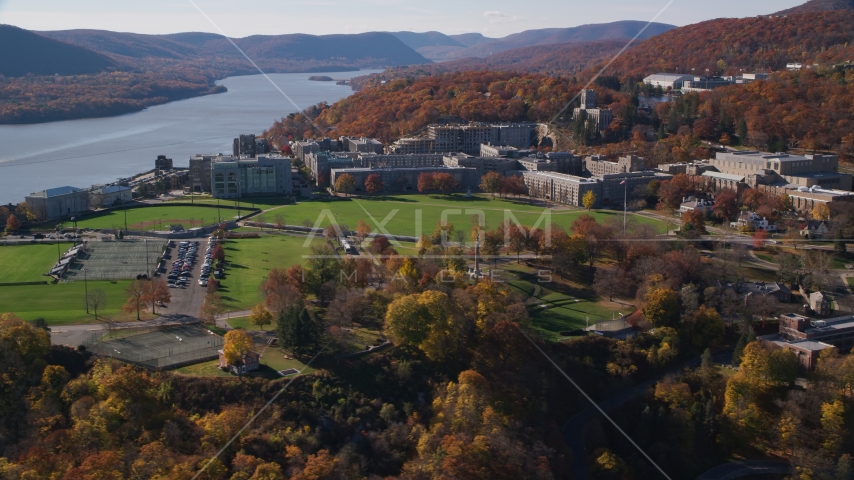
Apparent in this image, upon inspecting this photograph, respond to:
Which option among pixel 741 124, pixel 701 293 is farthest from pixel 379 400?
pixel 741 124

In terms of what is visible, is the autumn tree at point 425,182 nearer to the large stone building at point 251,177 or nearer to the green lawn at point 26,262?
the large stone building at point 251,177

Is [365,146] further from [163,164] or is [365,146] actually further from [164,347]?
[164,347]

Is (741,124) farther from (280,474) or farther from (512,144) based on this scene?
(280,474)

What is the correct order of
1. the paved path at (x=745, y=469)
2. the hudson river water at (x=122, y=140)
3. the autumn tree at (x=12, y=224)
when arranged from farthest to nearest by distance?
the hudson river water at (x=122, y=140) → the autumn tree at (x=12, y=224) → the paved path at (x=745, y=469)

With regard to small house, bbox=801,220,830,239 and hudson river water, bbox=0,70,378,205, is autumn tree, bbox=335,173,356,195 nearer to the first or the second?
hudson river water, bbox=0,70,378,205

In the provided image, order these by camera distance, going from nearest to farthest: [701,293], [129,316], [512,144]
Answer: [129,316] < [701,293] < [512,144]

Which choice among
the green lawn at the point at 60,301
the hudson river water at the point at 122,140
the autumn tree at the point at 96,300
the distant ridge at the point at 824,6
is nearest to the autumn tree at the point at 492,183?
the hudson river water at the point at 122,140

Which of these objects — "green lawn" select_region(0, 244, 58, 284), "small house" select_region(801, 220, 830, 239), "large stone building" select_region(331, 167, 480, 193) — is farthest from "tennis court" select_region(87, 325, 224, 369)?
"large stone building" select_region(331, 167, 480, 193)
